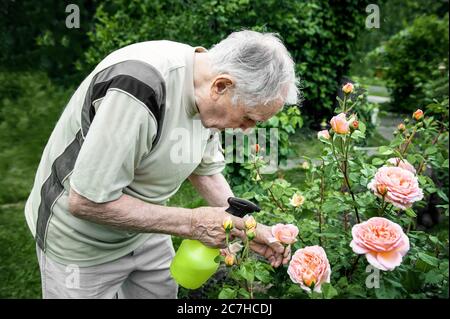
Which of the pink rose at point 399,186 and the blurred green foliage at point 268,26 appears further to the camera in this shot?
the blurred green foliage at point 268,26

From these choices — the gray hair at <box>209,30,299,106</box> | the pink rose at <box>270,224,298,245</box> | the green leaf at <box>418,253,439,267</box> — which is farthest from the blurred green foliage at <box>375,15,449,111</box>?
the pink rose at <box>270,224,298,245</box>

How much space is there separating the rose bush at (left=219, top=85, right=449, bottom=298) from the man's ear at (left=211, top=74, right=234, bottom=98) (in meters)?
0.29

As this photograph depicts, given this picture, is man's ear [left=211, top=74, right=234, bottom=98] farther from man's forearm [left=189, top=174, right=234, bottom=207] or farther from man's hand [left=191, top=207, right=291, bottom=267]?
man's forearm [left=189, top=174, right=234, bottom=207]

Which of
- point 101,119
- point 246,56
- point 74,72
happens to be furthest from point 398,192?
point 74,72

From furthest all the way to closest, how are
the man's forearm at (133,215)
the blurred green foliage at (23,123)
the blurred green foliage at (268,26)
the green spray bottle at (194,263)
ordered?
the blurred green foliage at (23,123) → the blurred green foliage at (268,26) → the green spray bottle at (194,263) → the man's forearm at (133,215)

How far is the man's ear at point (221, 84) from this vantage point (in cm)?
139

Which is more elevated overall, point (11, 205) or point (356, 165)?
point (356, 165)

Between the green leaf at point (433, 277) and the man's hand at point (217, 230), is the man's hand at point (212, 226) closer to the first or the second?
the man's hand at point (217, 230)

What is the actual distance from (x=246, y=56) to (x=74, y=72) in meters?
5.31

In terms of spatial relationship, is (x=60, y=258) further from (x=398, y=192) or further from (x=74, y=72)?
(x=74, y=72)

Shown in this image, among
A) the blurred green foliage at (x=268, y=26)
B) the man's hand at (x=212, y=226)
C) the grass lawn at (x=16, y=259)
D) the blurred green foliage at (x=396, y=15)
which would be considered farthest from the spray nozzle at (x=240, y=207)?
the blurred green foliage at (x=396, y=15)

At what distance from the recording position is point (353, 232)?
122 cm

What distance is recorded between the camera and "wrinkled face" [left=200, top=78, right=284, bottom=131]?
1.43 meters
